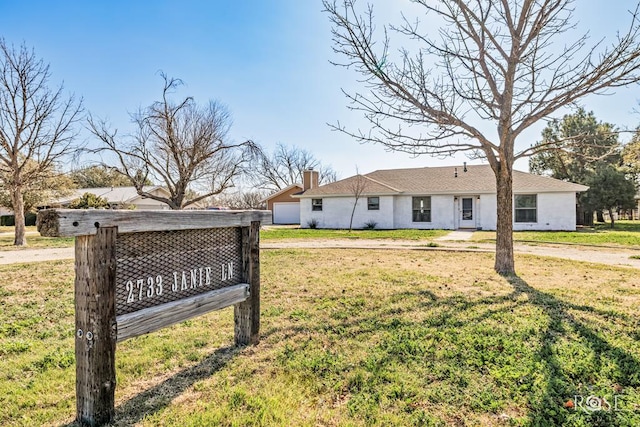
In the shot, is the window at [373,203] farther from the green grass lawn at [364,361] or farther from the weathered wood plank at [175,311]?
the weathered wood plank at [175,311]

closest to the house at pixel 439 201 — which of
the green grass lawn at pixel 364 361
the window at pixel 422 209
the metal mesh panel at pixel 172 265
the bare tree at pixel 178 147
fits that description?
the window at pixel 422 209

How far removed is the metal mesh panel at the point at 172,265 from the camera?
2451 millimetres

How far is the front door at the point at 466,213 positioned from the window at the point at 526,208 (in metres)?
2.35

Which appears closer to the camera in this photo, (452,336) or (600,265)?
(452,336)

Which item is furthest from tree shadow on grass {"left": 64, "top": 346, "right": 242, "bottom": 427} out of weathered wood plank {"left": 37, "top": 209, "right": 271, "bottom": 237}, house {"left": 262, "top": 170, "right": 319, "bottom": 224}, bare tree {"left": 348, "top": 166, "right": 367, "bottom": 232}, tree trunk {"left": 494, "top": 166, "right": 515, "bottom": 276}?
house {"left": 262, "top": 170, "right": 319, "bottom": 224}

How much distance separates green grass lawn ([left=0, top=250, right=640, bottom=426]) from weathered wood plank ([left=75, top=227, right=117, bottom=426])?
0.20 metres

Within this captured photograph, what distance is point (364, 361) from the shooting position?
10.4 feet

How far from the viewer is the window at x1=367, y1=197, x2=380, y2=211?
22.7 meters

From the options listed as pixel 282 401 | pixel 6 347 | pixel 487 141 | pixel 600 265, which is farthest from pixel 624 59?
pixel 6 347

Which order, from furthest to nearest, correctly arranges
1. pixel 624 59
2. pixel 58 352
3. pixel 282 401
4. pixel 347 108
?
1. pixel 347 108
2. pixel 624 59
3. pixel 58 352
4. pixel 282 401

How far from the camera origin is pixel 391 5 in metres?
6.98

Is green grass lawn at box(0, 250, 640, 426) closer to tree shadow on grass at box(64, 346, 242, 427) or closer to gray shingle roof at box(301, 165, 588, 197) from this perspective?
tree shadow on grass at box(64, 346, 242, 427)

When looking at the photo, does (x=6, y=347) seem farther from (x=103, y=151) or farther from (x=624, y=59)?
(x=103, y=151)

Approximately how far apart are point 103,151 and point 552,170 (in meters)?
33.7
